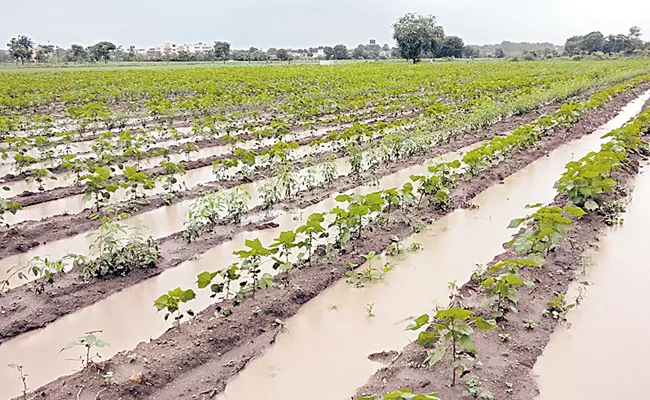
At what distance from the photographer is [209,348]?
3887 millimetres

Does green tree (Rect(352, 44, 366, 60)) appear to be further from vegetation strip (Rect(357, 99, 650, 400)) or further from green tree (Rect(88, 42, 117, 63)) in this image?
vegetation strip (Rect(357, 99, 650, 400))

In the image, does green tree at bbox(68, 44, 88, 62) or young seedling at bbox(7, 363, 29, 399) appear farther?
green tree at bbox(68, 44, 88, 62)

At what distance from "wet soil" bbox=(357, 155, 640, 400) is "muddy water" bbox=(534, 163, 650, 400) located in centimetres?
11

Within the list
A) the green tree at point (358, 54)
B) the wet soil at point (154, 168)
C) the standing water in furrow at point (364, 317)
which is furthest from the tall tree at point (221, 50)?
the standing water in furrow at point (364, 317)

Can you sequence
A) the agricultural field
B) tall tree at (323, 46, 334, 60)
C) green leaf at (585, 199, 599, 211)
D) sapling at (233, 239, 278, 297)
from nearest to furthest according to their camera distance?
the agricultural field
sapling at (233, 239, 278, 297)
green leaf at (585, 199, 599, 211)
tall tree at (323, 46, 334, 60)

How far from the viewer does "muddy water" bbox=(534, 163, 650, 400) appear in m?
3.65

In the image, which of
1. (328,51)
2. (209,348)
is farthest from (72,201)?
(328,51)

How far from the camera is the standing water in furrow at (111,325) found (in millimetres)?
3941

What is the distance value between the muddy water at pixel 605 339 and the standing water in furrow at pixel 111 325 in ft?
9.77

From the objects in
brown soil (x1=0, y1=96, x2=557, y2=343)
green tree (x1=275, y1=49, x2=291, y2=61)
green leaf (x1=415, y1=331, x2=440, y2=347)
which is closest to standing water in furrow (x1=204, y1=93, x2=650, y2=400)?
green leaf (x1=415, y1=331, x2=440, y2=347)

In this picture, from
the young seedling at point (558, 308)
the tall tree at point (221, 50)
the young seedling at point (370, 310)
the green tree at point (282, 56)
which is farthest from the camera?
the green tree at point (282, 56)

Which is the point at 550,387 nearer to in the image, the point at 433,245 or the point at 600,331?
the point at 600,331

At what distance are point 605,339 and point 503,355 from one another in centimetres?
110

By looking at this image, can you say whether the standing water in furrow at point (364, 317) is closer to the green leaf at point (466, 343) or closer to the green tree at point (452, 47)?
the green leaf at point (466, 343)
